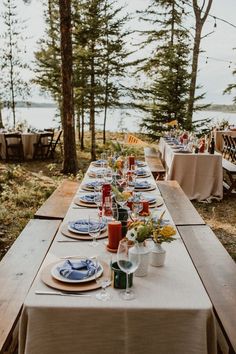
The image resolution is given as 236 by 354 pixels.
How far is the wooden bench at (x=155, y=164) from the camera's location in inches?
264

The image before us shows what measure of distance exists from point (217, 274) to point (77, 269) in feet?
3.40

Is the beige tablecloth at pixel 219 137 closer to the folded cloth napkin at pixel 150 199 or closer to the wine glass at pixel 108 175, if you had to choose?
the wine glass at pixel 108 175

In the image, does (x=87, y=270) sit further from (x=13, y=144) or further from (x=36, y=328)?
(x=13, y=144)

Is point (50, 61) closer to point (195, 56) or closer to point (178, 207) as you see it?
point (195, 56)

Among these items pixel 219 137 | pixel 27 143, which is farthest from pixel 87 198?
pixel 219 137

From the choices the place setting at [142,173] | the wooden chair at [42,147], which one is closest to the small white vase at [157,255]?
the place setting at [142,173]

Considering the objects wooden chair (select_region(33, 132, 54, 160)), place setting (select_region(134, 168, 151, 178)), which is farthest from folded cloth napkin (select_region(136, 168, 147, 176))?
wooden chair (select_region(33, 132, 54, 160))

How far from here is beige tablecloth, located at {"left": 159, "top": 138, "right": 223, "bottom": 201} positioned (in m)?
6.47

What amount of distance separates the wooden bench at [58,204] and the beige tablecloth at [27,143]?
17.9 ft

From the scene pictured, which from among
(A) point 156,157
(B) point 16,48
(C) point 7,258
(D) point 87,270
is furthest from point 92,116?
(D) point 87,270

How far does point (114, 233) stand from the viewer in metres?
2.16

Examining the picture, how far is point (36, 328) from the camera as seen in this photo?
162 cm

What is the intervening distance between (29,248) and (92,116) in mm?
8242

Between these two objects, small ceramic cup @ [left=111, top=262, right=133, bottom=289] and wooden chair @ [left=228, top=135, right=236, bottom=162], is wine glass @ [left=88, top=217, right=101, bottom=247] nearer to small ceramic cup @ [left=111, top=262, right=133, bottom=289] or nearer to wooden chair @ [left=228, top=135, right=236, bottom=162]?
small ceramic cup @ [left=111, top=262, right=133, bottom=289]
